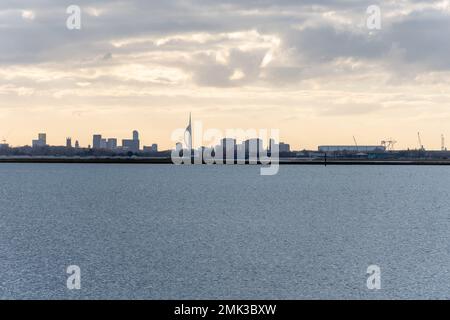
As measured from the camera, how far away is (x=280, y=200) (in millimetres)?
114375

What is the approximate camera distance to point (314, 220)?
258 ft

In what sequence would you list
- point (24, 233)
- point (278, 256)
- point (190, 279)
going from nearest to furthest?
point (190, 279)
point (278, 256)
point (24, 233)

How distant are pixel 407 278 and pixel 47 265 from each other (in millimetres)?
23325

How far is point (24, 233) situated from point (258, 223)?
79.5 ft

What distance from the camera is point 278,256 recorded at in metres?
50.8
